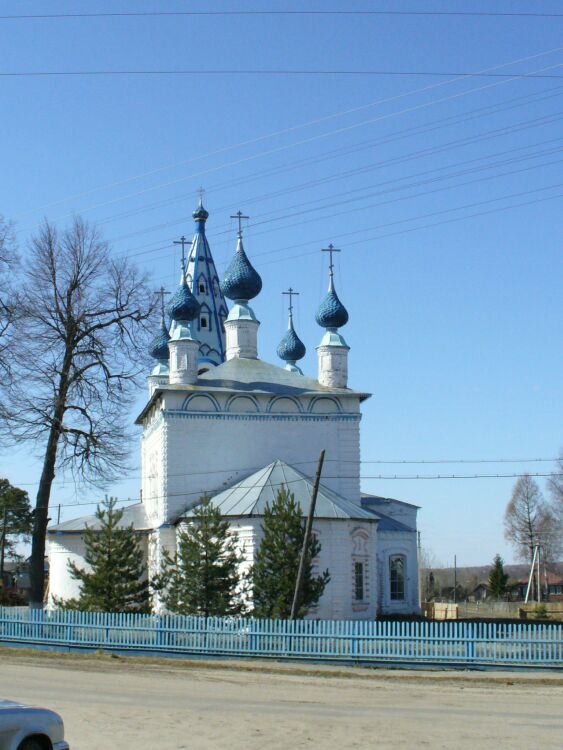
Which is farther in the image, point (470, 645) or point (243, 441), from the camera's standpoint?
point (243, 441)

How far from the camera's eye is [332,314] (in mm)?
30359

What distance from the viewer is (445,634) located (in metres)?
18.1

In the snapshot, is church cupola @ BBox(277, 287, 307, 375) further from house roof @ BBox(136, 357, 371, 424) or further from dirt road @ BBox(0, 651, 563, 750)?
dirt road @ BBox(0, 651, 563, 750)

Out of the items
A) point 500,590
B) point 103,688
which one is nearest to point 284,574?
point 103,688

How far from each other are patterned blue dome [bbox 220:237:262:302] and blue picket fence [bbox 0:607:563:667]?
42.1ft

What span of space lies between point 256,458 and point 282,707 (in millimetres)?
15766

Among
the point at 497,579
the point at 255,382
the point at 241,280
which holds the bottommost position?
the point at 497,579

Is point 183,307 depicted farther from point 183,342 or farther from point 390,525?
point 390,525

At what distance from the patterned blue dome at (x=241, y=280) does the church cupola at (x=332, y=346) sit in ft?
7.50

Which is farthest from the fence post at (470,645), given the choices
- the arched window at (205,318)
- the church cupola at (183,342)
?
the arched window at (205,318)

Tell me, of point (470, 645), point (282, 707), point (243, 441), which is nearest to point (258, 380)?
point (243, 441)

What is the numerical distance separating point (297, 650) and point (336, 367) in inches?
484

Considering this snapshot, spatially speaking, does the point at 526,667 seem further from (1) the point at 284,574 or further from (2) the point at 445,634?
(1) the point at 284,574

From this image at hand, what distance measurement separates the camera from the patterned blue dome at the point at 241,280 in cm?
3050
